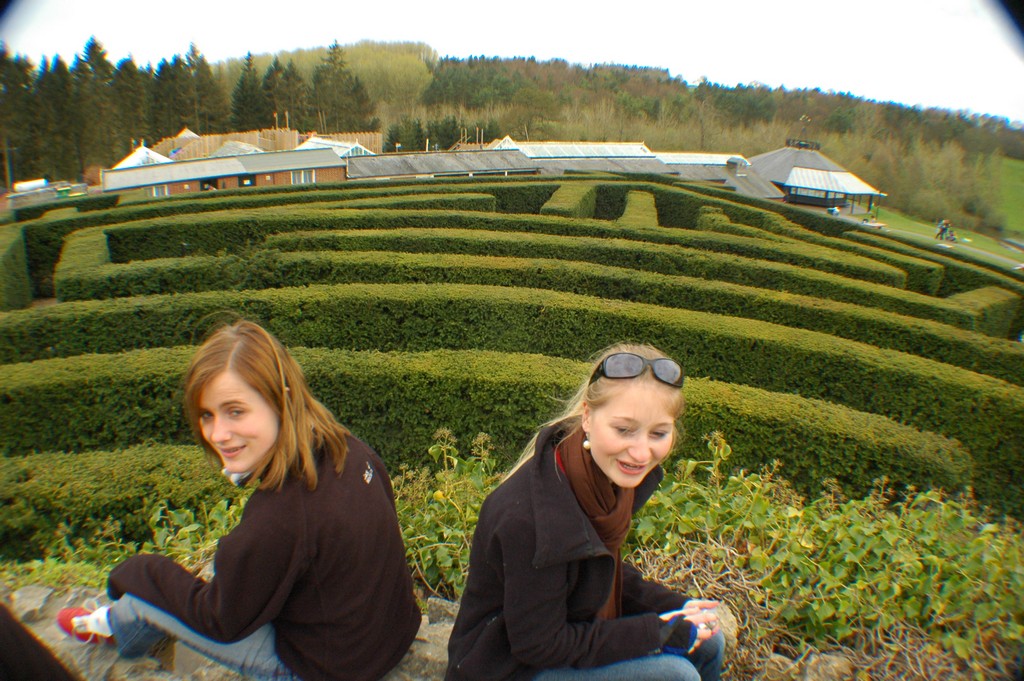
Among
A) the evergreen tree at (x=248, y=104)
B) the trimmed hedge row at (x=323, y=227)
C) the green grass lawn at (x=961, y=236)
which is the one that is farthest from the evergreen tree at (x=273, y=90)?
the green grass lawn at (x=961, y=236)

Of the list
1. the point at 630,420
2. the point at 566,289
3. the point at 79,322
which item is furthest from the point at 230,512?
the point at 566,289

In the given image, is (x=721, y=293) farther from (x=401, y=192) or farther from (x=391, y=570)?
(x=401, y=192)

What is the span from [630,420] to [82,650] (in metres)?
2.78

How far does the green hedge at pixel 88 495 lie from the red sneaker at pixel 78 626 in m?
1.59

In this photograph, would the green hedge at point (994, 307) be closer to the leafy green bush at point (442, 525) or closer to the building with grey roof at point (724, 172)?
the leafy green bush at point (442, 525)

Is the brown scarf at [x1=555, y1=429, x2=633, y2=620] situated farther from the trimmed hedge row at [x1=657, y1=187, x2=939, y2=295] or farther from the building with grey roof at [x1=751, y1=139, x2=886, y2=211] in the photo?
the building with grey roof at [x1=751, y1=139, x2=886, y2=211]

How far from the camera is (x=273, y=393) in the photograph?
253cm

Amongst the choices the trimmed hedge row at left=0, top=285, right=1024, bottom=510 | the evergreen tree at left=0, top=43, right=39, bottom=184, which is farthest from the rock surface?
the evergreen tree at left=0, top=43, right=39, bottom=184

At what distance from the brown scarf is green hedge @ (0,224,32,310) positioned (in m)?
16.0

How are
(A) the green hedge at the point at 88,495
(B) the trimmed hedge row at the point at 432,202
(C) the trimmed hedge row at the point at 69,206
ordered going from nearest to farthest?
1. (A) the green hedge at the point at 88,495
2. (B) the trimmed hedge row at the point at 432,202
3. (C) the trimmed hedge row at the point at 69,206

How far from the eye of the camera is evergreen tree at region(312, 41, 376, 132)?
232ft

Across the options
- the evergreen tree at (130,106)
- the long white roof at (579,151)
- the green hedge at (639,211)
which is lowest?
the green hedge at (639,211)

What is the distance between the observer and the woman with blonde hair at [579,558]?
2199mm

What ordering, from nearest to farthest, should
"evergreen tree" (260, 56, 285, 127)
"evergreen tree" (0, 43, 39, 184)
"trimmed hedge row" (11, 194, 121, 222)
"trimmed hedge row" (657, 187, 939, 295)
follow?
1. "evergreen tree" (0, 43, 39, 184)
2. "trimmed hedge row" (657, 187, 939, 295)
3. "trimmed hedge row" (11, 194, 121, 222)
4. "evergreen tree" (260, 56, 285, 127)
